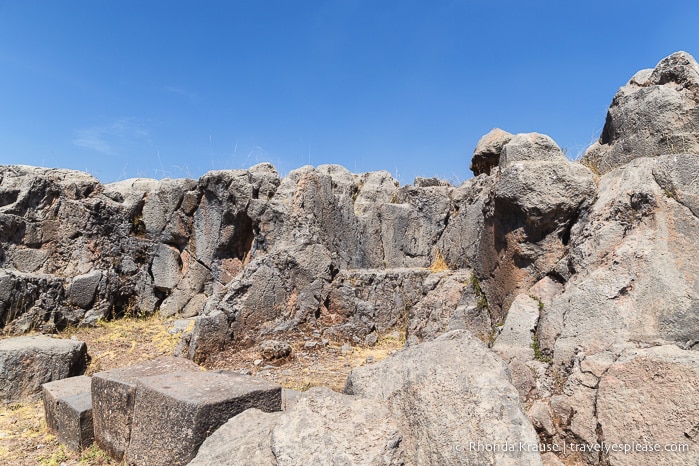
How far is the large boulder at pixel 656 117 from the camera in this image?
5.73 metres

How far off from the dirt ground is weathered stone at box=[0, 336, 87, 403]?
8.2 inches

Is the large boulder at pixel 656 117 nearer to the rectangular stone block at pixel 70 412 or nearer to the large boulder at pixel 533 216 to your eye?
the large boulder at pixel 533 216

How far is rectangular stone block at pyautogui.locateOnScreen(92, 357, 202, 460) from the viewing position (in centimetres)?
437

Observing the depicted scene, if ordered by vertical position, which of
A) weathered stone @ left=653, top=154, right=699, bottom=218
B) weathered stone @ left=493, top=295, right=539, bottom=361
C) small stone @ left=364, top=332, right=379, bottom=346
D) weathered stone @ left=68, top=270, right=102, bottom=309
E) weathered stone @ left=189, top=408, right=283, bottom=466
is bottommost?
weathered stone @ left=189, top=408, right=283, bottom=466

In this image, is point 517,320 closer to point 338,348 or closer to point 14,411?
point 338,348

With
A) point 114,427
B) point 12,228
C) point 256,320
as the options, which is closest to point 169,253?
point 12,228

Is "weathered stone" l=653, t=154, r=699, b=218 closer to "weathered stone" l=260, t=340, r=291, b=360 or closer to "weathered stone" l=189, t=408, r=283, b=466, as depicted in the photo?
"weathered stone" l=189, t=408, r=283, b=466

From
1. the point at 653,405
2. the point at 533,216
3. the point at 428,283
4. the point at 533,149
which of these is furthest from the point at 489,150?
the point at 653,405

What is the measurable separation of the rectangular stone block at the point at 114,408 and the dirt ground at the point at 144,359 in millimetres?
162

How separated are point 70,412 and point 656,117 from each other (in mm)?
7210

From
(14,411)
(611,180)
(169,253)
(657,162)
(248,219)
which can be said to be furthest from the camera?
(169,253)

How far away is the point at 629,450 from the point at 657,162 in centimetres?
319

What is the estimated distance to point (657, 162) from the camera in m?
5.19

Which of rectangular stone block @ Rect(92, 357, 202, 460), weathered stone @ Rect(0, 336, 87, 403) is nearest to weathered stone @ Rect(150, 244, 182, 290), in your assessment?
weathered stone @ Rect(0, 336, 87, 403)
